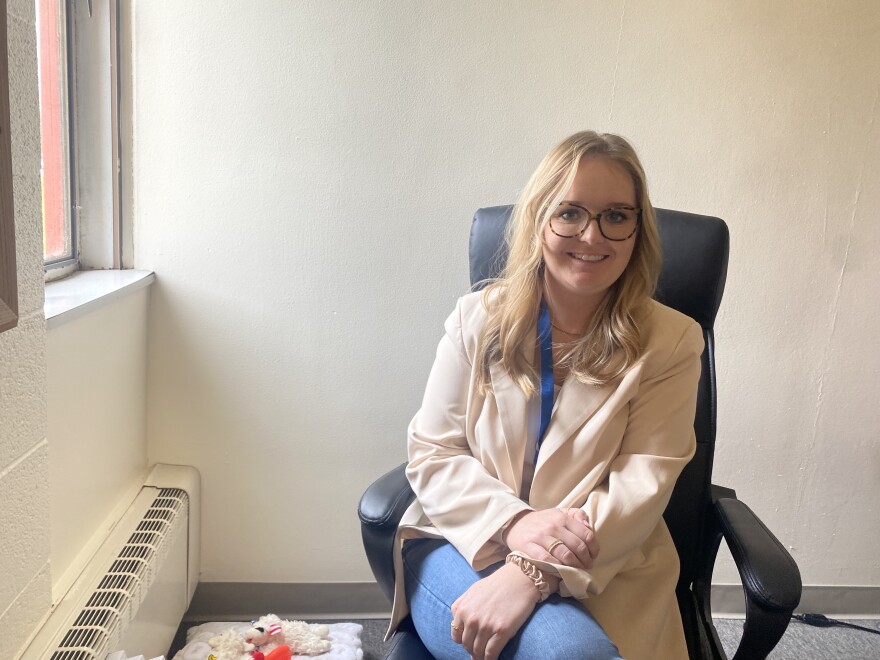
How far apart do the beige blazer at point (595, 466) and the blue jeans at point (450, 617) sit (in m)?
0.03

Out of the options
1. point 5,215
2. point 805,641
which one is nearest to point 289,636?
point 5,215

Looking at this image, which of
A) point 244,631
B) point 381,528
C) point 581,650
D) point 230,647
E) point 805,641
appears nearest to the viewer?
point 581,650

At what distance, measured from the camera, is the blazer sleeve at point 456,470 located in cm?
115

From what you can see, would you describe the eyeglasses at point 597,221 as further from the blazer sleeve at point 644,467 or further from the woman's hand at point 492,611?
the woman's hand at point 492,611

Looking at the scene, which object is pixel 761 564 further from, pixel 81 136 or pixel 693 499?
pixel 81 136

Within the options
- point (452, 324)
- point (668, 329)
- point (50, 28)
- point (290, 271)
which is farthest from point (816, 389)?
point (50, 28)

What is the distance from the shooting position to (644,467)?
1.18m

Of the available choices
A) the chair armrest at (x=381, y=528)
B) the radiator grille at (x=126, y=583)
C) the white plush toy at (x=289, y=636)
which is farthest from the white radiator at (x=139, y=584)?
the chair armrest at (x=381, y=528)

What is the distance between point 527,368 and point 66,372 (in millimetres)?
862

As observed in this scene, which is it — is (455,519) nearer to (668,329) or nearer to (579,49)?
(668,329)

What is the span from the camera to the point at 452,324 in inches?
52.8

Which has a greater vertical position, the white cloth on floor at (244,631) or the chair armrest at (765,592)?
the chair armrest at (765,592)

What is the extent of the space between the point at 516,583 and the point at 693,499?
497 mm

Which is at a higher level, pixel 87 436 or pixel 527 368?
pixel 527 368
